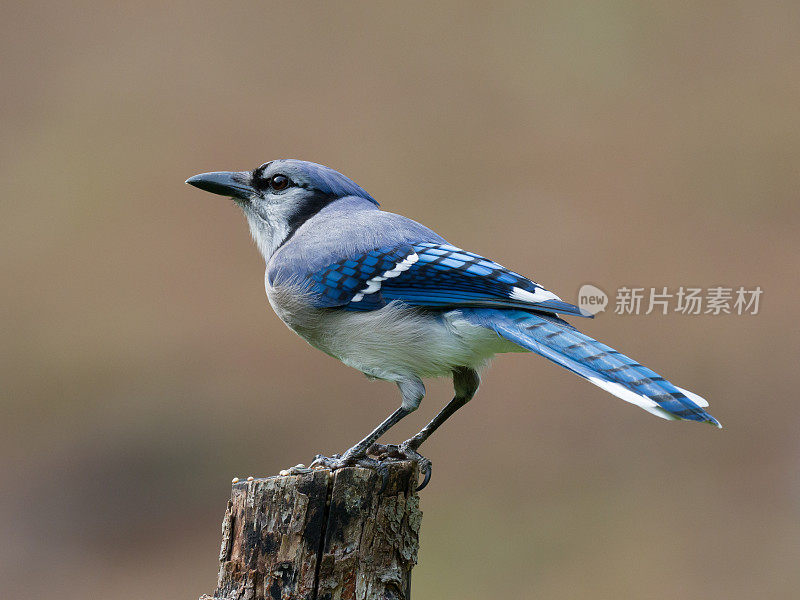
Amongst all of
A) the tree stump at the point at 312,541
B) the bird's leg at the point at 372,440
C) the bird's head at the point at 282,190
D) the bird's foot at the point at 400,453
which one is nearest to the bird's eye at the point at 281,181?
the bird's head at the point at 282,190

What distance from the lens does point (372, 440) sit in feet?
9.46

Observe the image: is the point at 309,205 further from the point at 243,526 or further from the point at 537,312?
the point at 243,526

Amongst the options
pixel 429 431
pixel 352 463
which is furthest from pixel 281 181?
pixel 352 463

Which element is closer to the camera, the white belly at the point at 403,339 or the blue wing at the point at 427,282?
the blue wing at the point at 427,282

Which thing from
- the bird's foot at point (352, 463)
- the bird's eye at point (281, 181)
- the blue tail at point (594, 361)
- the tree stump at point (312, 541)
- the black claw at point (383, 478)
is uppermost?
the bird's eye at point (281, 181)

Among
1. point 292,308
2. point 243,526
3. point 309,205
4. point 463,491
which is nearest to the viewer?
point 243,526

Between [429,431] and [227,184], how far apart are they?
1213 mm

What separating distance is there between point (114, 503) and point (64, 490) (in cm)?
40

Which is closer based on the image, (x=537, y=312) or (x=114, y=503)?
(x=537, y=312)

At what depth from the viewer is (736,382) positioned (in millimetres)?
6758

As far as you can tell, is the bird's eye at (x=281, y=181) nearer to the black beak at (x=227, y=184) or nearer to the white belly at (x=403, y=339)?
the black beak at (x=227, y=184)

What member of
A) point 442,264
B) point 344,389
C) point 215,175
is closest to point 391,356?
point 442,264

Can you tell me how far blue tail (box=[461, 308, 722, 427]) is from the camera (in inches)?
95.8

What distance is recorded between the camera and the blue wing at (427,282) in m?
2.88
